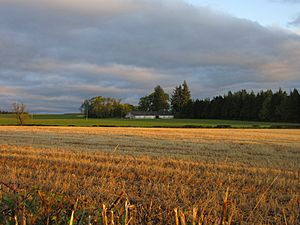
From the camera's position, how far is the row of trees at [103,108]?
132m

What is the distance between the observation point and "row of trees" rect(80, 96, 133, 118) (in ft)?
435

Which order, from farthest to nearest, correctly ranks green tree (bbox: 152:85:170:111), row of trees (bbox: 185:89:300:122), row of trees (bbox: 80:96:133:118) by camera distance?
1. green tree (bbox: 152:85:170:111)
2. row of trees (bbox: 80:96:133:118)
3. row of trees (bbox: 185:89:300:122)

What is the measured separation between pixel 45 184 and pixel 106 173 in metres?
2.07

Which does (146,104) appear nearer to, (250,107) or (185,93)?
(185,93)

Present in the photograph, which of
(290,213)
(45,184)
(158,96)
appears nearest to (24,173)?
(45,184)

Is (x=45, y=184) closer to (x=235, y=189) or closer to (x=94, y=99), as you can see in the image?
(x=235, y=189)

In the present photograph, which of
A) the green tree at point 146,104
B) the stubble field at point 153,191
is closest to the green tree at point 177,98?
the green tree at point 146,104

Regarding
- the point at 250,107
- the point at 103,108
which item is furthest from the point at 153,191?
the point at 103,108

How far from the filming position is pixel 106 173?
30.2 feet

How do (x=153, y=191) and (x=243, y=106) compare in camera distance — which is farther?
(x=243, y=106)

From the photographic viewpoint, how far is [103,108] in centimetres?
13275

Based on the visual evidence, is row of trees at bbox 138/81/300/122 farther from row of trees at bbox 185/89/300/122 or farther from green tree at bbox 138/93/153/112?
green tree at bbox 138/93/153/112

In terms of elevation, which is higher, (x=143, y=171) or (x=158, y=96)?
(x=158, y=96)

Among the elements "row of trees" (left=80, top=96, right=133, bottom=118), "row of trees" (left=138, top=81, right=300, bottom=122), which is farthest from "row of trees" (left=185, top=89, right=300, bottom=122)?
"row of trees" (left=80, top=96, right=133, bottom=118)
